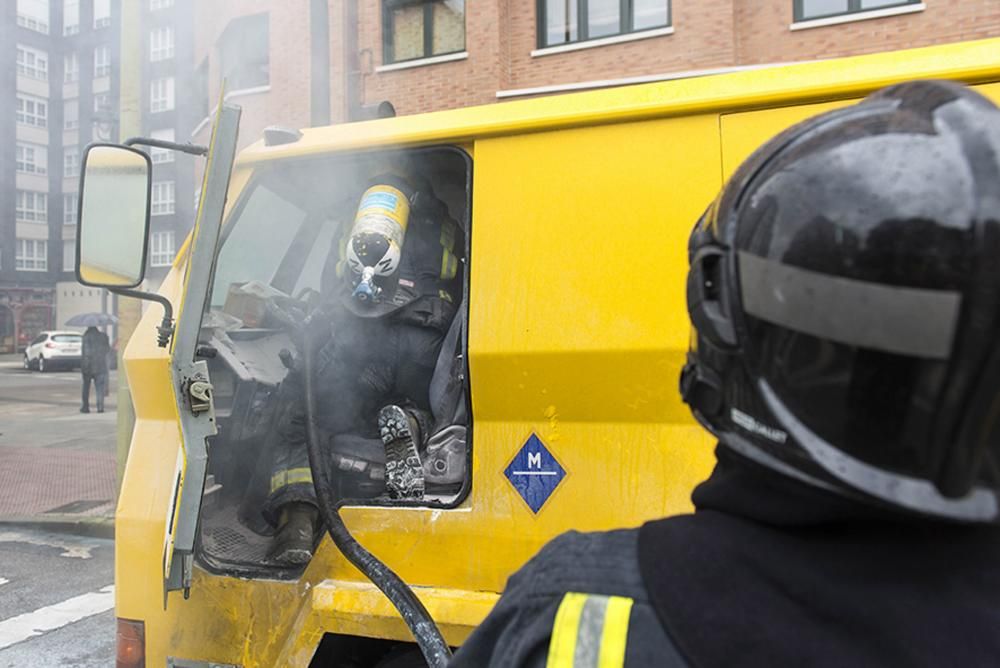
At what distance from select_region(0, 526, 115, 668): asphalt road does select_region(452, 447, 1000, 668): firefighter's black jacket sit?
382 centimetres

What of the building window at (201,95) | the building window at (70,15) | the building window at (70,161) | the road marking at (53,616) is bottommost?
the road marking at (53,616)

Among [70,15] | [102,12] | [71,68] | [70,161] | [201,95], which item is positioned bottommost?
[70,15]

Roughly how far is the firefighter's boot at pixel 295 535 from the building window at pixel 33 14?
3808mm

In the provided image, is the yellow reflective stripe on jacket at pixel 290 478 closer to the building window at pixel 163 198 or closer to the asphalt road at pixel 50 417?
the asphalt road at pixel 50 417

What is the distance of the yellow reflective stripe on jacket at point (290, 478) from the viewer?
6.97ft

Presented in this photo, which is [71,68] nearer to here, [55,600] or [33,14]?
[33,14]

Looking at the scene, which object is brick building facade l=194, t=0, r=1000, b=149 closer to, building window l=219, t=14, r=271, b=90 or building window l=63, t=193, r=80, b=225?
building window l=219, t=14, r=271, b=90

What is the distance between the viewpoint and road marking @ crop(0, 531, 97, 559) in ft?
18.1

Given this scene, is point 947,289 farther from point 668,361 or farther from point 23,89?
point 23,89

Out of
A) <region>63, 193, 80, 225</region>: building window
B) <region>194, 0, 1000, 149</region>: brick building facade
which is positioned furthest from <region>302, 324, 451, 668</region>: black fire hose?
<region>63, 193, 80, 225</region>: building window

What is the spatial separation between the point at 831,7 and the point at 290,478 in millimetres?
9505

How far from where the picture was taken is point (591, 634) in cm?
72

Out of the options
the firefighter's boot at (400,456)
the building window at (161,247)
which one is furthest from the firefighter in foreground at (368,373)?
the building window at (161,247)

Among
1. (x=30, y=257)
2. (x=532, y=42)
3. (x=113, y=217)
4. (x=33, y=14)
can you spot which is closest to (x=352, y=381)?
(x=113, y=217)
